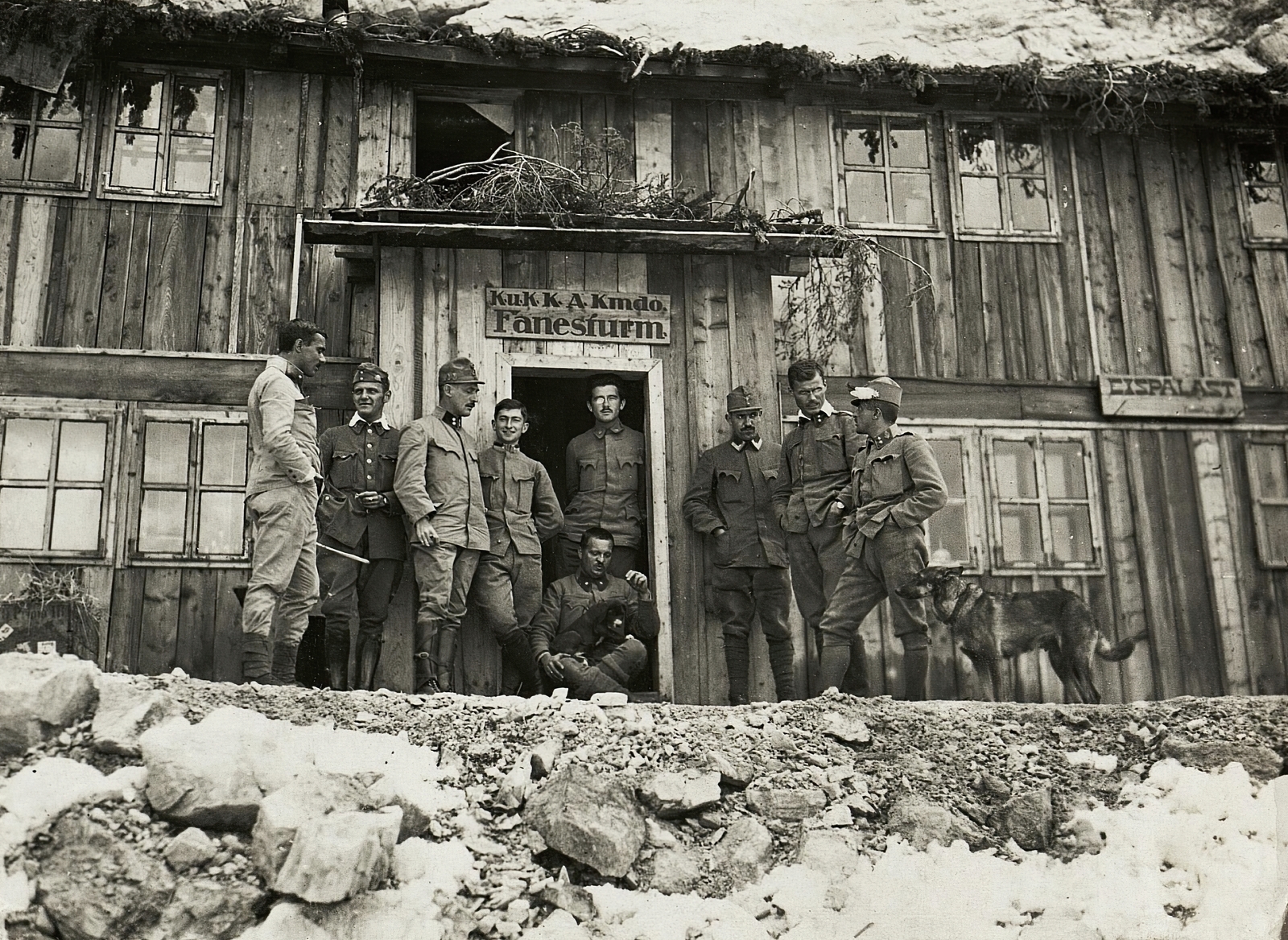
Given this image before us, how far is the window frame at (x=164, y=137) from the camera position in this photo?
10.6 metres

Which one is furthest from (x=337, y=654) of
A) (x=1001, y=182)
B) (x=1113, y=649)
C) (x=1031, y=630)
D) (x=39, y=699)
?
(x=1001, y=182)

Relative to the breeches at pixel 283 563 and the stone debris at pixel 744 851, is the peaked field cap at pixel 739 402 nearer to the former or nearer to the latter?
the breeches at pixel 283 563

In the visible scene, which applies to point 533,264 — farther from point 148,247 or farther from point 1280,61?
point 1280,61

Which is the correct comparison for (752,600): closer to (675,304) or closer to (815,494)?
(815,494)

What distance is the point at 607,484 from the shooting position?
32.7 ft

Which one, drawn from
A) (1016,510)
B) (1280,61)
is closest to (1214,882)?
(1016,510)

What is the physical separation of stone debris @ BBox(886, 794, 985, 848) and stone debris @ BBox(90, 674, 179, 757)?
11.7 ft

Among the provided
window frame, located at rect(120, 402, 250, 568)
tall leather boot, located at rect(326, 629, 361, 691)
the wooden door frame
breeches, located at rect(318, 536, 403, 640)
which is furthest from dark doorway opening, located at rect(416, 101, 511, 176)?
tall leather boot, located at rect(326, 629, 361, 691)

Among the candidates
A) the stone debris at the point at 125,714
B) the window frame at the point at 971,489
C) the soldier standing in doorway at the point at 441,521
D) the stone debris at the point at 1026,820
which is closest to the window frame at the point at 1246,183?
the window frame at the point at 971,489

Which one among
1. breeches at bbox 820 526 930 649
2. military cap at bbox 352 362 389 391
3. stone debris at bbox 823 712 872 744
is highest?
military cap at bbox 352 362 389 391

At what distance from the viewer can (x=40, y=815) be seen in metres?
5.59

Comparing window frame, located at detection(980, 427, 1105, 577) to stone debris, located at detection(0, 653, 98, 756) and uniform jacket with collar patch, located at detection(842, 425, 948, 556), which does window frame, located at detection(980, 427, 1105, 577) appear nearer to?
uniform jacket with collar patch, located at detection(842, 425, 948, 556)

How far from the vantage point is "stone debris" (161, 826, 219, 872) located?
5.54 metres

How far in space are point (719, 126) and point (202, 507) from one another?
5317 millimetres
